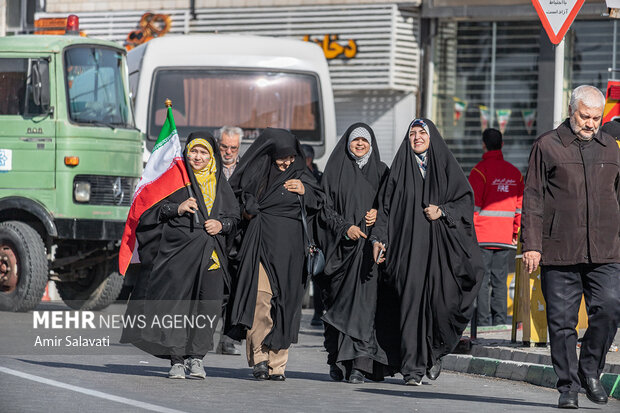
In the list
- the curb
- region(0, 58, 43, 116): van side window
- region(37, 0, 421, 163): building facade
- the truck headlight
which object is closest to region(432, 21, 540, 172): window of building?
region(37, 0, 421, 163): building facade

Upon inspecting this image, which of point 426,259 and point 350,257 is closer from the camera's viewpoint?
point 426,259

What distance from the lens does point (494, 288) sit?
13148 millimetres

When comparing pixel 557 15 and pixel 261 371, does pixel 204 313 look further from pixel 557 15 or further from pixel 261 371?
pixel 557 15

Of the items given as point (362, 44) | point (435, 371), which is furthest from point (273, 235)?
point (362, 44)

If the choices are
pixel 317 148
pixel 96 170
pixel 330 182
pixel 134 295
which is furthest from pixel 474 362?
pixel 317 148

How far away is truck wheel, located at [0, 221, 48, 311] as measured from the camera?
13898 millimetres

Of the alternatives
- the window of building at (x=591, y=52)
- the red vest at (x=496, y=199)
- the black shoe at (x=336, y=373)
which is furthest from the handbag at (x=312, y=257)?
the window of building at (x=591, y=52)

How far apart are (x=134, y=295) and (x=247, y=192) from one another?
42.0 inches

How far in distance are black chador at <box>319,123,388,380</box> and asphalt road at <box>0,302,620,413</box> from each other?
278 mm

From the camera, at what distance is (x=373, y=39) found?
2152 cm

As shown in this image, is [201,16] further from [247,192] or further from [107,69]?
[247,192]

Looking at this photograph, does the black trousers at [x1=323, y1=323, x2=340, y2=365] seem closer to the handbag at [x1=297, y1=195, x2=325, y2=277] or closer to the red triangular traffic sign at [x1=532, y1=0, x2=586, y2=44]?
the handbag at [x1=297, y1=195, x2=325, y2=277]

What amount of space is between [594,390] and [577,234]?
0.89 meters

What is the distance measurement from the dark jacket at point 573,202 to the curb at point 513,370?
1332 mm
